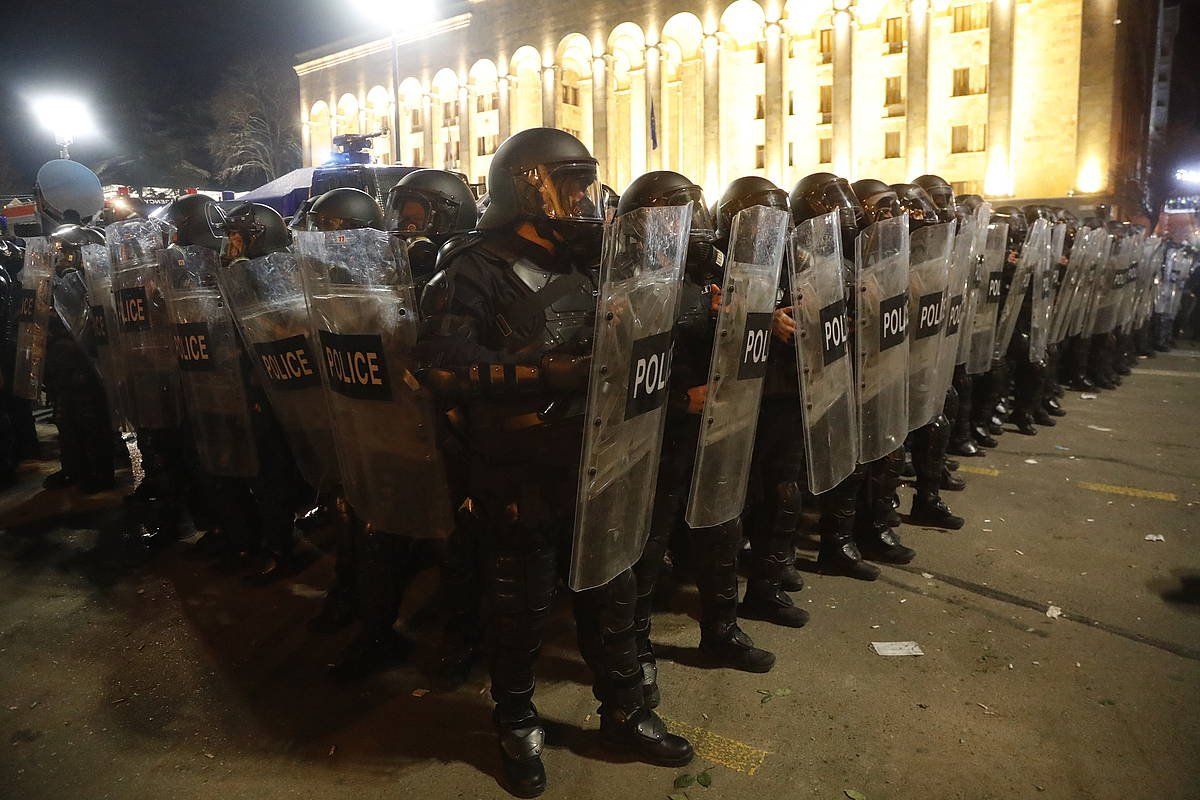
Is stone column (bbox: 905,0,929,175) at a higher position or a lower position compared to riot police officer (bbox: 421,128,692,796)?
higher

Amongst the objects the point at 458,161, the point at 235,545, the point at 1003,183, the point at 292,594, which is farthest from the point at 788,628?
the point at 458,161

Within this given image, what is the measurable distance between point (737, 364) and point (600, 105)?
37.3 metres

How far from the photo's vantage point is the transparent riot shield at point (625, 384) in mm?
2174

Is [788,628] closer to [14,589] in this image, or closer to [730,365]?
[730,365]

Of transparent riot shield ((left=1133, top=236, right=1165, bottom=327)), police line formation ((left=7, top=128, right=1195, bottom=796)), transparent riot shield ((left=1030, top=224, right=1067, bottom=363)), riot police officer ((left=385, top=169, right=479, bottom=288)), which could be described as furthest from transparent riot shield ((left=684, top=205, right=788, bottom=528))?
transparent riot shield ((left=1133, top=236, right=1165, bottom=327))

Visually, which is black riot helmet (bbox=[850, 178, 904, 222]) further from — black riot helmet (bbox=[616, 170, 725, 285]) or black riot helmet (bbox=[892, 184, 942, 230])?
black riot helmet (bbox=[616, 170, 725, 285])

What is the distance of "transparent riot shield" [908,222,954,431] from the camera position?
3.95 m

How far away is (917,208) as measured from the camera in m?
4.60

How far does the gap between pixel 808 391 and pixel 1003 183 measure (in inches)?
1185

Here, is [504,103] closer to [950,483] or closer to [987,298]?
[987,298]

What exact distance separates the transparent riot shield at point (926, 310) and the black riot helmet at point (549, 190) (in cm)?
202

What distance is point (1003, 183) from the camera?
93.0 feet

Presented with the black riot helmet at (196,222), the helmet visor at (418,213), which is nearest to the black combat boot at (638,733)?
the helmet visor at (418,213)

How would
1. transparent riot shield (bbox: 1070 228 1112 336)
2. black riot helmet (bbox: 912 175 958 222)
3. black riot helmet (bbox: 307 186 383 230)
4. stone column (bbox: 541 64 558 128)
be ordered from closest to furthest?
black riot helmet (bbox: 307 186 383 230)
black riot helmet (bbox: 912 175 958 222)
transparent riot shield (bbox: 1070 228 1112 336)
stone column (bbox: 541 64 558 128)
